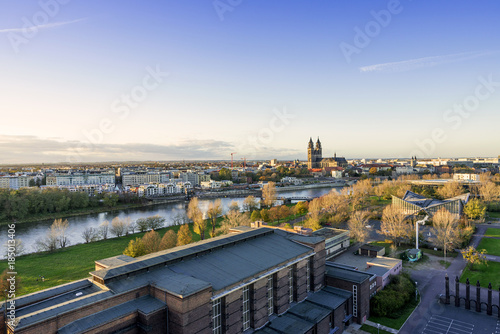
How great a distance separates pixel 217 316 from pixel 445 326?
38.0 feet

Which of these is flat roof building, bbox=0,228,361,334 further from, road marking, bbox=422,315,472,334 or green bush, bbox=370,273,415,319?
road marking, bbox=422,315,472,334

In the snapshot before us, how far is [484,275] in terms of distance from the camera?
19.5 m

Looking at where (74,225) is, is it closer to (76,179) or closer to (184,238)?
(184,238)

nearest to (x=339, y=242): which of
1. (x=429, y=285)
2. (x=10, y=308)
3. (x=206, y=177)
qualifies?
(x=429, y=285)

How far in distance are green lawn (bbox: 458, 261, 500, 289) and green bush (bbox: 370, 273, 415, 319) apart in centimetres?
458

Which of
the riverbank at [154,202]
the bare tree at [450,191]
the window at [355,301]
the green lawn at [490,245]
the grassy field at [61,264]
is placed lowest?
the riverbank at [154,202]

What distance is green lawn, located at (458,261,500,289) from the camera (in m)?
18.5

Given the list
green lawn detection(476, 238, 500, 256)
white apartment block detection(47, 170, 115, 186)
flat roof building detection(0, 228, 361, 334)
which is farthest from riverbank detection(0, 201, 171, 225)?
green lawn detection(476, 238, 500, 256)

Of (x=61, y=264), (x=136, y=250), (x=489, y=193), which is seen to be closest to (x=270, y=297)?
(x=136, y=250)

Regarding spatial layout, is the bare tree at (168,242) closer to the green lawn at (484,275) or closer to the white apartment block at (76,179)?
the green lawn at (484,275)

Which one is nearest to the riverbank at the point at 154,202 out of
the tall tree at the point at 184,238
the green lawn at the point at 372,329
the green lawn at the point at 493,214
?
the tall tree at the point at 184,238

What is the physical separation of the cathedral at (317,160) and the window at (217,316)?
13191cm

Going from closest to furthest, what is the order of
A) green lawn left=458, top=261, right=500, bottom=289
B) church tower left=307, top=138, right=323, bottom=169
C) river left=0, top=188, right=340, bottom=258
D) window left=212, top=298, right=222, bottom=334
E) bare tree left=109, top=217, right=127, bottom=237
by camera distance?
window left=212, top=298, right=222, bottom=334
green lawn left=458, top=261, right=500, bottom=289
river left=0, top=188, right=340, bottom=258
bare tree left=109, top=217, right=127, bottom=237
church tower left=307, top=138, right=323, bottom=169

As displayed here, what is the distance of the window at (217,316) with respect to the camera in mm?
10508
